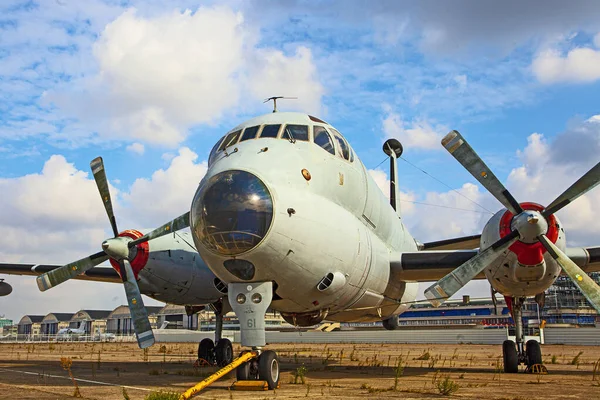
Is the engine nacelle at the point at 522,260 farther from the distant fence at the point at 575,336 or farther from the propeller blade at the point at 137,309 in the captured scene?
the distant fence at the point at 575,336

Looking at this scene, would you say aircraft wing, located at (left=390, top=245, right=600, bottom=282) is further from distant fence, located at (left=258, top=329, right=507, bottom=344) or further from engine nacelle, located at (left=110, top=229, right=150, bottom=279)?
distant fence, located at (left=258, top=329, right=507, bottom=344)

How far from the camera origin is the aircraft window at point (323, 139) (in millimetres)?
12104

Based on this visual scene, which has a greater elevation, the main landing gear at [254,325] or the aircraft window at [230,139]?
the aircraft window at [230,139]

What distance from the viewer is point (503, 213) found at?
41.7 feet

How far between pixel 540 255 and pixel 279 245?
19.9 ft

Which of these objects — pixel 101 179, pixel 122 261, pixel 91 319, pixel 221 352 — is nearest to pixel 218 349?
pixel 221 352

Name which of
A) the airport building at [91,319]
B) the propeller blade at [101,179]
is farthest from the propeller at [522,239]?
the airport building at [91,319]

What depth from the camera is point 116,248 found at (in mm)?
14547

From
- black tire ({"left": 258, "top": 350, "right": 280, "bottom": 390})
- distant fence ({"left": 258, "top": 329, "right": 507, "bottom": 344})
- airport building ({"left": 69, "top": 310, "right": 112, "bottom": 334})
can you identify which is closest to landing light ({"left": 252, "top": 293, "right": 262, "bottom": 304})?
black tire ({"left": 258, "top": 350, "right": 280, "bottom": 390})

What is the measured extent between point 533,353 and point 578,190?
5341mm

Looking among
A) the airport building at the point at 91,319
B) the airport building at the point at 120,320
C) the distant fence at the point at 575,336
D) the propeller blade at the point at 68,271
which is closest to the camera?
the propeller blade at the point at 68,271

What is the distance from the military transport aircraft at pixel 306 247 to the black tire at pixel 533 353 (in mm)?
34

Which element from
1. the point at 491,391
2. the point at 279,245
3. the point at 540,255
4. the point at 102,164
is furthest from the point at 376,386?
the point at 102,164

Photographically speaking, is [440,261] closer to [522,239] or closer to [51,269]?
[522,239]
